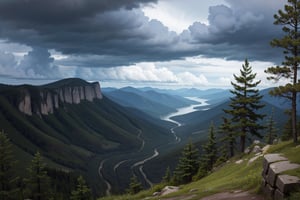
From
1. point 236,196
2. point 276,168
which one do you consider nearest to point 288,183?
point 276,168

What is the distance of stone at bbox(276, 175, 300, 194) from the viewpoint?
15.7 metres

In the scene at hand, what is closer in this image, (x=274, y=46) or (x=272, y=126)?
(x=274, y=46)

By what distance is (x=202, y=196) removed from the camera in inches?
929

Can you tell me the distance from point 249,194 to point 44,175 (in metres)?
43.8

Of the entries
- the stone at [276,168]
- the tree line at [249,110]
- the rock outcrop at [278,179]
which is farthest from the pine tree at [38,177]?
the stone at [276,168]

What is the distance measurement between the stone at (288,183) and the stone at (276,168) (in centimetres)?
89

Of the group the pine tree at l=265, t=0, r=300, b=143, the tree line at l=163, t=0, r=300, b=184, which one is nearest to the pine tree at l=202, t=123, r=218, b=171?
the tree line at l=163, t=0, r=300, b=184

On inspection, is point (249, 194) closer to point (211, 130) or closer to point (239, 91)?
point (239, 91)

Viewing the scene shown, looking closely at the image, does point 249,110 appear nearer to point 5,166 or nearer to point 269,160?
point 269,160

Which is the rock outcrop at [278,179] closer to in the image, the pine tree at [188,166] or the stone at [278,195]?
the stone at [278,195]

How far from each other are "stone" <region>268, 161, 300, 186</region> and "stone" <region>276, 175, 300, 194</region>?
2.92 feet

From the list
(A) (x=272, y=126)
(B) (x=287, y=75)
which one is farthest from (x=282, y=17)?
(A) (x=272, y=126)

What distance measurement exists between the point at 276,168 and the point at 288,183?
2.78 m

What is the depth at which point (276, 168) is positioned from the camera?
728 inches
